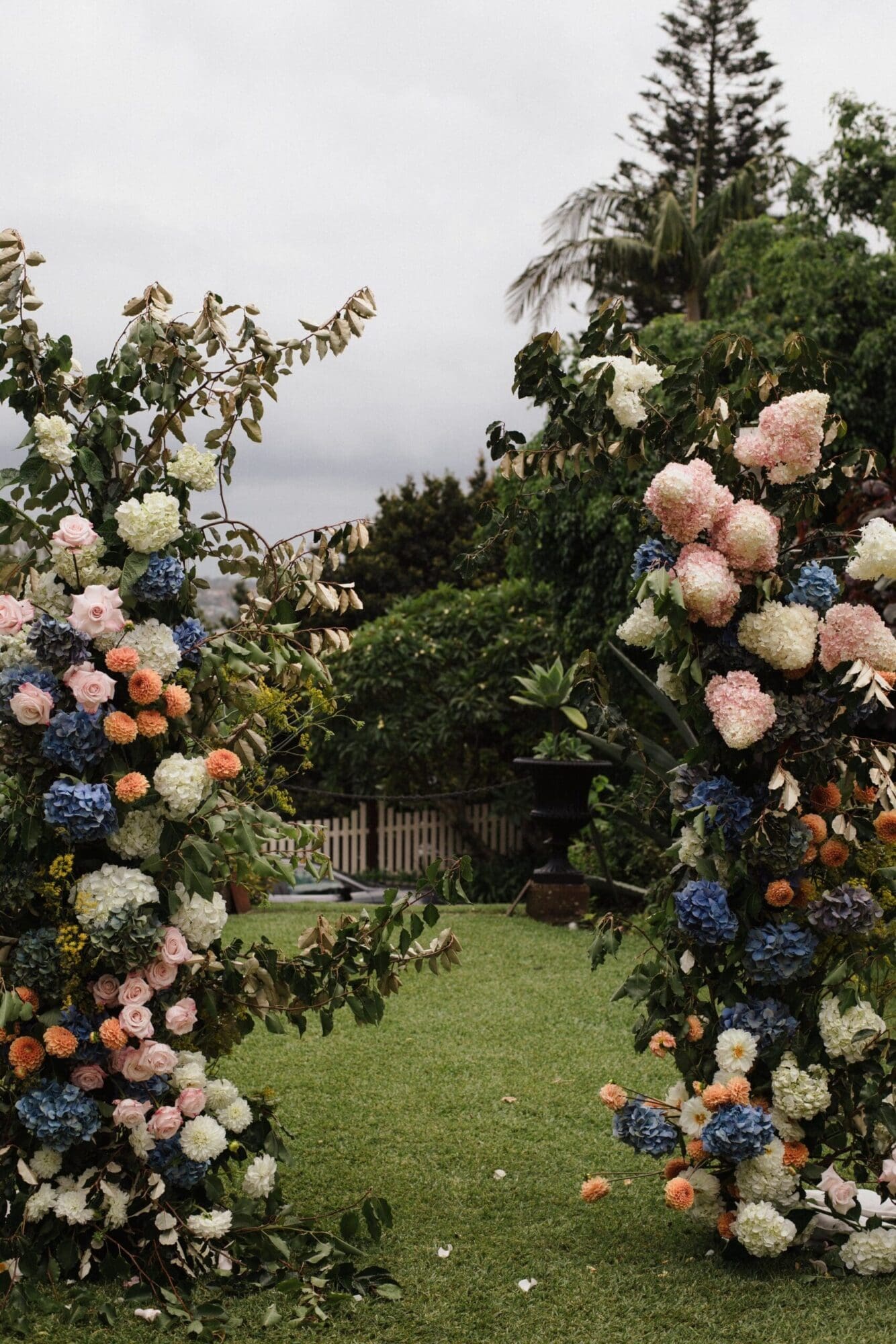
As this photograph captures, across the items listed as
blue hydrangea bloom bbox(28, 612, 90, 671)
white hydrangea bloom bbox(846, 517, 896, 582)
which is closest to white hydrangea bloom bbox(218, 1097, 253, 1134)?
blue hydrangea bloom bbox(28, 612, 90, 671)

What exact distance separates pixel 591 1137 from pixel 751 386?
237 cm

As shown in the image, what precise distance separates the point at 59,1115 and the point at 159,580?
1.19 m

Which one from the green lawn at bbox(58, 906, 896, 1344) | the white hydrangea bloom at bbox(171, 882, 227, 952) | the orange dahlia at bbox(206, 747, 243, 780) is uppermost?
the orange dahlia at bbox(206, 747, 243, 780)

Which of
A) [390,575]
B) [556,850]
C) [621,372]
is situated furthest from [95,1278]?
[390,575]

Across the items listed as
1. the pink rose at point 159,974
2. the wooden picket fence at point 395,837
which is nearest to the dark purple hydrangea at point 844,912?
the pink rose at point 159,974

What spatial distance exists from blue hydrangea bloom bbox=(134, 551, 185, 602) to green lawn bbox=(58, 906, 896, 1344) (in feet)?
5.22

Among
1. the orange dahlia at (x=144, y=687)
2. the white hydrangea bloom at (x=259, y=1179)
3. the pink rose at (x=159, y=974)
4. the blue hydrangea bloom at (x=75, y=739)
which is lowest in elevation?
the white hydrangea bloom at (x=259, y=1179)

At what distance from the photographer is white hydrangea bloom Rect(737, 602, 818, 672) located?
286 centimetres

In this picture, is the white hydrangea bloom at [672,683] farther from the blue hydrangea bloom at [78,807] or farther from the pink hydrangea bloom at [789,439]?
the blue hydrangea bloom at [78,807]

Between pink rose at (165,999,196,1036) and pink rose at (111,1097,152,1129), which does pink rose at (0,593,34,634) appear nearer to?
pink rose at (165,999,196,1036)

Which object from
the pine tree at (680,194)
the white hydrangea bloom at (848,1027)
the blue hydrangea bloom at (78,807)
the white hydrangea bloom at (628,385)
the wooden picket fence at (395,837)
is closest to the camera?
the blue hydrangea bloom at (78,807)

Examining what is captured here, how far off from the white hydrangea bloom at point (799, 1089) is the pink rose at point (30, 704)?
1859 mm

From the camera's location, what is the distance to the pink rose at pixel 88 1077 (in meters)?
2.82

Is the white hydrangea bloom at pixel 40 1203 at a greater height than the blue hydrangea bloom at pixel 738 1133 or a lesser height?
lesser
